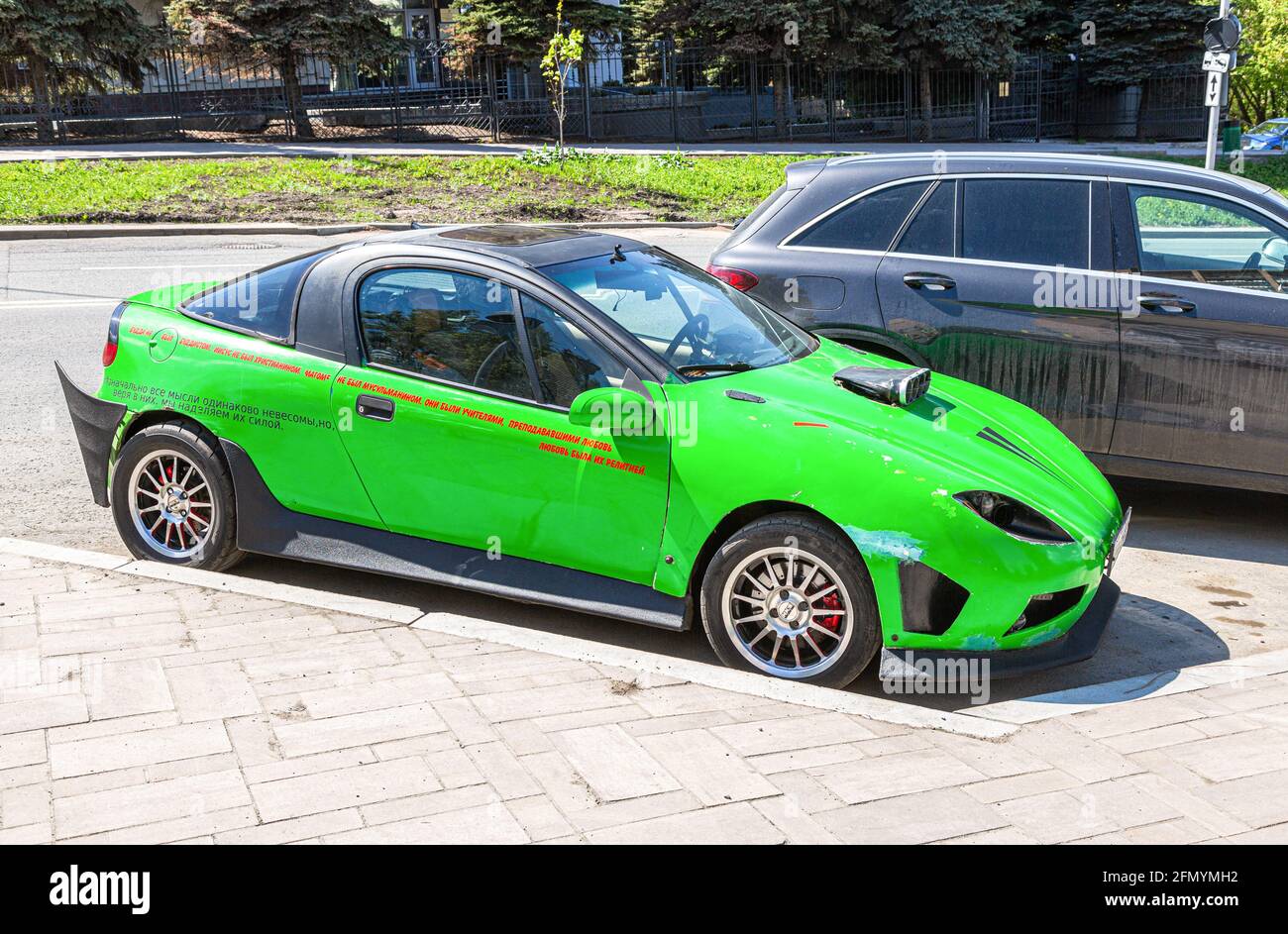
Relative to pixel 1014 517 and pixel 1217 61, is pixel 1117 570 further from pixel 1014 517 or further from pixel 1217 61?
pixel 1217 61

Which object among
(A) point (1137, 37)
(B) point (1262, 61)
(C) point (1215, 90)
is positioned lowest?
(C) point (1215, 90)

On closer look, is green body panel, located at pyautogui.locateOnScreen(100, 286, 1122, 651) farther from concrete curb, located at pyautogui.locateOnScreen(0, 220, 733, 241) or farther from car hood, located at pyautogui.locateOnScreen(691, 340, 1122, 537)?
concrete curb, located at pyautogui.locateOnScreen(0, 220, 733, 241)

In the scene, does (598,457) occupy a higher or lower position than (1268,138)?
lower

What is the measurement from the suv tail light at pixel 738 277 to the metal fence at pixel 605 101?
79.1 ft

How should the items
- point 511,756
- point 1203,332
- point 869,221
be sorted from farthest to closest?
point 869,221 → point 1203,332 → point 511,756

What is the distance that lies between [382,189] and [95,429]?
15.4 metres

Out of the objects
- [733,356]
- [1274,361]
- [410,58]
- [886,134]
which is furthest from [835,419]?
[886,134]

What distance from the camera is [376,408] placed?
5.04 m

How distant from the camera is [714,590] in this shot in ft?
14.9

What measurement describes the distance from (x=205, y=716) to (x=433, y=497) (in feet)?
4.29

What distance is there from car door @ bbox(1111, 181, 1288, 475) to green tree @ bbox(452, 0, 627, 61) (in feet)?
84.5

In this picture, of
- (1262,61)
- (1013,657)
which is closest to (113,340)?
(1013,657)

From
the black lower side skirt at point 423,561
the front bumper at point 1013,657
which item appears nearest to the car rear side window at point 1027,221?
the front bumper at point 1013,657

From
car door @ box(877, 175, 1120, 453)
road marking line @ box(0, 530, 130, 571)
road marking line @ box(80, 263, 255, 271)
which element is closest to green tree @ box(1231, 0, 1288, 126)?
road marking line @ box(80, 263, 255, 271)
